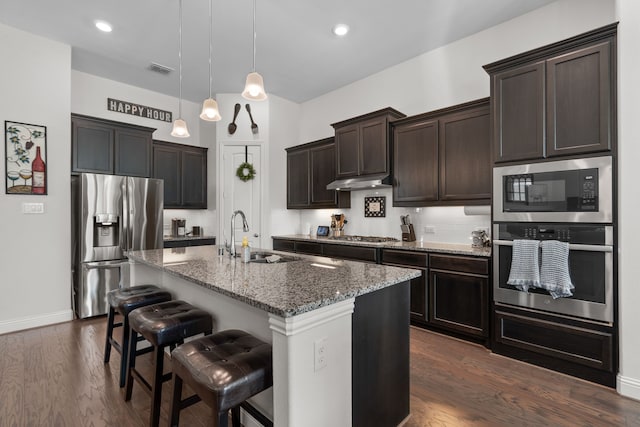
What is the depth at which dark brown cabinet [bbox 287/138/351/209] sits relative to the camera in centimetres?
479

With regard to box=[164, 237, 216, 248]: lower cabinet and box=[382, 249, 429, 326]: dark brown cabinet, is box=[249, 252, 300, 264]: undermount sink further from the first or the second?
box=[164, 237, 216, 248]: lower cabinet

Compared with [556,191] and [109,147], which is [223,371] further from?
[109,147]

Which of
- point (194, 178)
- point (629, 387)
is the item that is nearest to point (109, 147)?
point (194, 178)

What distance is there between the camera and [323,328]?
1.34m

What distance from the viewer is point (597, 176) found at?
89.1 inches

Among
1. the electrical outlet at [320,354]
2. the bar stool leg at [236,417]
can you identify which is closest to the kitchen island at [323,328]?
the electrical outlet at [320,354]

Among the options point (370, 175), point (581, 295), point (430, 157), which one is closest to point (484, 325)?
point (581, 295)

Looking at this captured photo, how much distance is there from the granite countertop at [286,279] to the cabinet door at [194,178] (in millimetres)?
3054

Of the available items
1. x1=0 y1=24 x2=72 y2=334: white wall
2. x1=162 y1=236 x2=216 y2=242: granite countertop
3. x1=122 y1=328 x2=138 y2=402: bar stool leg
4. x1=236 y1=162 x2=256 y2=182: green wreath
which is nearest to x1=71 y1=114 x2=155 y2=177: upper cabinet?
x1=0 y1=24 x2=72 y2=334: white wall

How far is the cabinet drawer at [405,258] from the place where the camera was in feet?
10.9

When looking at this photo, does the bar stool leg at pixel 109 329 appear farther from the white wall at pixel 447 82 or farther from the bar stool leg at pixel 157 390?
the white wall at pixel 447 82

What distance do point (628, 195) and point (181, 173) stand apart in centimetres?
548

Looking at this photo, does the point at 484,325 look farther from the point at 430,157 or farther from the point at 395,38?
the point at 395,38

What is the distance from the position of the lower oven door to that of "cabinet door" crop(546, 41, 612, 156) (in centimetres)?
76
